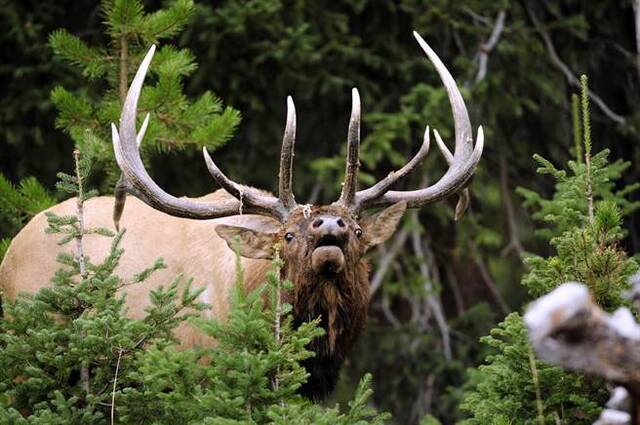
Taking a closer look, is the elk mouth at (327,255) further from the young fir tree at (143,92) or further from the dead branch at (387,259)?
the dead branch at (387,259)

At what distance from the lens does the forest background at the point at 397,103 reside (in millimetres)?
9250

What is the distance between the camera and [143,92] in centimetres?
687

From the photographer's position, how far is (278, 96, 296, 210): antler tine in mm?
5824

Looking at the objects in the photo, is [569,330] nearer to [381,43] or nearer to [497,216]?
[381,43]

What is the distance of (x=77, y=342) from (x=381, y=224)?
2063mm

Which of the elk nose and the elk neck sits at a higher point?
the elk nose

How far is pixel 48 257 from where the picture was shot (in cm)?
645

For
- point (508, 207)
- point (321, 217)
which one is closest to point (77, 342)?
point (321, 217)

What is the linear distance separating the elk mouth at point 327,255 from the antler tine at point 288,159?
1.37 feet

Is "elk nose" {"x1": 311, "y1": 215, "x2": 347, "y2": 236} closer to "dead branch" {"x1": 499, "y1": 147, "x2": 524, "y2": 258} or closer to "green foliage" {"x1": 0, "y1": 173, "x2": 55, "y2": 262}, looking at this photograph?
"green foliage" {"x1": 0, "y1": 173, "x2": 55, "y2": 262}

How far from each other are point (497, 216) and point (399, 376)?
2.05 metres

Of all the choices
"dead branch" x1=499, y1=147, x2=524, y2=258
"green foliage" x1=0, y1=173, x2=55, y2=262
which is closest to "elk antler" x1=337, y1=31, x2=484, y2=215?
"green foliage" x1=0, y1=173, x2=55, y2=262

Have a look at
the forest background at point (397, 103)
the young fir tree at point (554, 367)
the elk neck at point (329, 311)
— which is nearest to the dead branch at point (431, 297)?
the forest background at point (397, 103)

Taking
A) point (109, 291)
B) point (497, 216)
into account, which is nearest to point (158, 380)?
point (109, 291)
